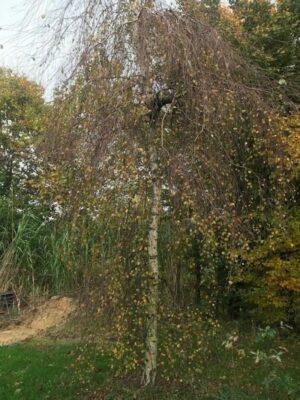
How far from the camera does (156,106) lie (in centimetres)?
428

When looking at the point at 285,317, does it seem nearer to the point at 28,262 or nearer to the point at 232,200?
the point at 232,200

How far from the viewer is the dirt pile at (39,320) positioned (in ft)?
25.5

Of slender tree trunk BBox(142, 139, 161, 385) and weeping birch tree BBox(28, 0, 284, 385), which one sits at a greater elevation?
weeping birch tree BBox(28, 0, 284, 385)

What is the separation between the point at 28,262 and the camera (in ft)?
31.0

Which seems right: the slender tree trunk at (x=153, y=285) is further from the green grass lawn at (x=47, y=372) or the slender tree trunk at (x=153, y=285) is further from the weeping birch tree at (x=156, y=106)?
the green grass lawn at (x=47, y=372)

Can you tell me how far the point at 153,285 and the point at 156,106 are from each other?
1556 mm

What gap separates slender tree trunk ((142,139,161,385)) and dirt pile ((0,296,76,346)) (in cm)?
354

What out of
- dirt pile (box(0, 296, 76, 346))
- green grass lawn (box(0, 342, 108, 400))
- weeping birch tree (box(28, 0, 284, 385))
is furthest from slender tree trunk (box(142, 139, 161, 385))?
dirt pile (box(0, 296, 76, 346))

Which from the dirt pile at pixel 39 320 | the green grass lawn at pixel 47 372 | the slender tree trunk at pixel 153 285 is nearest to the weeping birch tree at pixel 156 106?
the slender tree trunk at pixel 153 285

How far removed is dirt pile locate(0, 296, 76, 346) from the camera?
779cm

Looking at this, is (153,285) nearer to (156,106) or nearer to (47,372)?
(156,106)

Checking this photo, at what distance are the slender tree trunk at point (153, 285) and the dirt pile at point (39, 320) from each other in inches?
139

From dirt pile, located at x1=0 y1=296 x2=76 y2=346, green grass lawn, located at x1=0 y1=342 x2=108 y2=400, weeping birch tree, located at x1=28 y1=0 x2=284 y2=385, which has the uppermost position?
weeping birch tree, located at x1=28 y1=0 x2=284 y2=385

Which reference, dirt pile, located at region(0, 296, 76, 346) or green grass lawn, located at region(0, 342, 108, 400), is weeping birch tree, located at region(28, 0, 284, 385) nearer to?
green grass lawn, located at region(0, 342, 108, 400)
